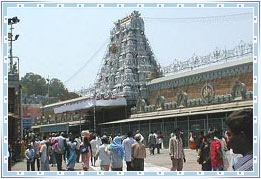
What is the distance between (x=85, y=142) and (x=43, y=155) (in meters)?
1.33

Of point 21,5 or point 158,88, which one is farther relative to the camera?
point 158,88

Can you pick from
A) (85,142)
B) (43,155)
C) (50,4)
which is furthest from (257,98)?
(85,142)

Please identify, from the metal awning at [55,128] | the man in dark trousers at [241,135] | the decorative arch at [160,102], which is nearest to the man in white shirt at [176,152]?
the man in dark trousers at [241,135]

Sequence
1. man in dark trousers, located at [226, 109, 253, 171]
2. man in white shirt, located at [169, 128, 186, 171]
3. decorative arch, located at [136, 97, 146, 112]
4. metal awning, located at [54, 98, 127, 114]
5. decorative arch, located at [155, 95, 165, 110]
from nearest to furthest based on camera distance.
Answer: man in dark trousers, located at [226, 109, 253, 171] < man in white shirt, located at [169, 128, 186, 171] < metal awning, located at [54, 98, 127, 114] < decorative arch, located at [155, 95, 165, 110] < decorative arch, located at [136, 97, 146, 112]

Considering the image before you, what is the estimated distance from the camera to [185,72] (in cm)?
1831

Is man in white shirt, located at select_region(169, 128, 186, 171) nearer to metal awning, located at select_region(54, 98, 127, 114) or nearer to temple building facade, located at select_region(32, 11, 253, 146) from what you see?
temple building facade, located at select_region(32, 11, 253, 146)

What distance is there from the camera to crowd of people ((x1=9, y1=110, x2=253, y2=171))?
279 cm

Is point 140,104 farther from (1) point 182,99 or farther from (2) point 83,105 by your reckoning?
(2) point 83,105

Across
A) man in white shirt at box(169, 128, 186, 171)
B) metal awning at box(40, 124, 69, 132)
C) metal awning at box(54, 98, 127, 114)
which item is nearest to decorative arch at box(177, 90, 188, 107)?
metal awning at box(54, 98, 127, 114)

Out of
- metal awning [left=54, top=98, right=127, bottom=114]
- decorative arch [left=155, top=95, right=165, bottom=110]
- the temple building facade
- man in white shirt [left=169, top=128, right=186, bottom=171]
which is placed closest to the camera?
man in white shirt [left=169, top=128, right=186, bottom=171]

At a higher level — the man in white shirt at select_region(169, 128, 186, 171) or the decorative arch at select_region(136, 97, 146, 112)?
the decorative arch at select_region(136, 97, 146, 112)

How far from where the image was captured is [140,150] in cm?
649

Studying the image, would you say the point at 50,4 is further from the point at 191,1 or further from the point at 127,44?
the point at 127,44

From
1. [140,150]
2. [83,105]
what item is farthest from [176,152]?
[83,105]
